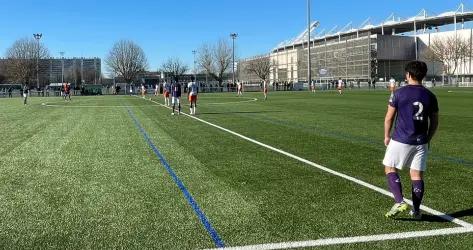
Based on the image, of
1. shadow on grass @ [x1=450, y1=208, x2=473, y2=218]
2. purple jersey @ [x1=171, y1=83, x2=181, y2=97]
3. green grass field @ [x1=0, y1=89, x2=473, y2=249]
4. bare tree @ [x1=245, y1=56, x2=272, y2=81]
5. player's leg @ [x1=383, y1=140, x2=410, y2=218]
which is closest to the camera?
green grass field @ [x1=0, y1=89, x2=473, y2=249]

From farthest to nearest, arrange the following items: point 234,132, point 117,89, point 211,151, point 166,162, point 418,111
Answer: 1. point 117,89
2. point 234,132
3. point 211,151
4. point 166,162
5. point 418,111

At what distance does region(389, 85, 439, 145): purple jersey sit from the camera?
233 inches

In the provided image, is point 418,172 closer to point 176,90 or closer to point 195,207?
point 195,207

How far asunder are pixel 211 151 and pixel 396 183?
248 inches

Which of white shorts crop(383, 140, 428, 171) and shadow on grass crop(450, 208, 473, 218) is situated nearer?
white shorts crop(383, 140, 428, 171)

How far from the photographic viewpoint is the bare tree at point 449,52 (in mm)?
109750

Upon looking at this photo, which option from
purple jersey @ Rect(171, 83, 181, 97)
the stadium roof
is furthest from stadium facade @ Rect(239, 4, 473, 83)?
purple jersey @ Rect(171, 83, 181, 97)

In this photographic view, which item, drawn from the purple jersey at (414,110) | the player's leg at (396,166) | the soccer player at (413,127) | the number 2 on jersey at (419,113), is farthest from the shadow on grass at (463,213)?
the number 2 on jersey at (419,113)

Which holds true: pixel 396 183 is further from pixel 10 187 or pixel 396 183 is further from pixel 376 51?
pixel 376 51

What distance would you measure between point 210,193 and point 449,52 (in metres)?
115

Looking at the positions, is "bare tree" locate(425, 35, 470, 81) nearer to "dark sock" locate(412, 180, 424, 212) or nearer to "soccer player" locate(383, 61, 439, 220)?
"soccer player" locate(383, 61, 439, 220)

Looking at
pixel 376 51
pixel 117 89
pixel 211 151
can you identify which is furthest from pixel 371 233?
pixel 376 51

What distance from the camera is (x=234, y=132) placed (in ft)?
52.9

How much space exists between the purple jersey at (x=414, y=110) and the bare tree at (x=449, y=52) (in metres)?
114
